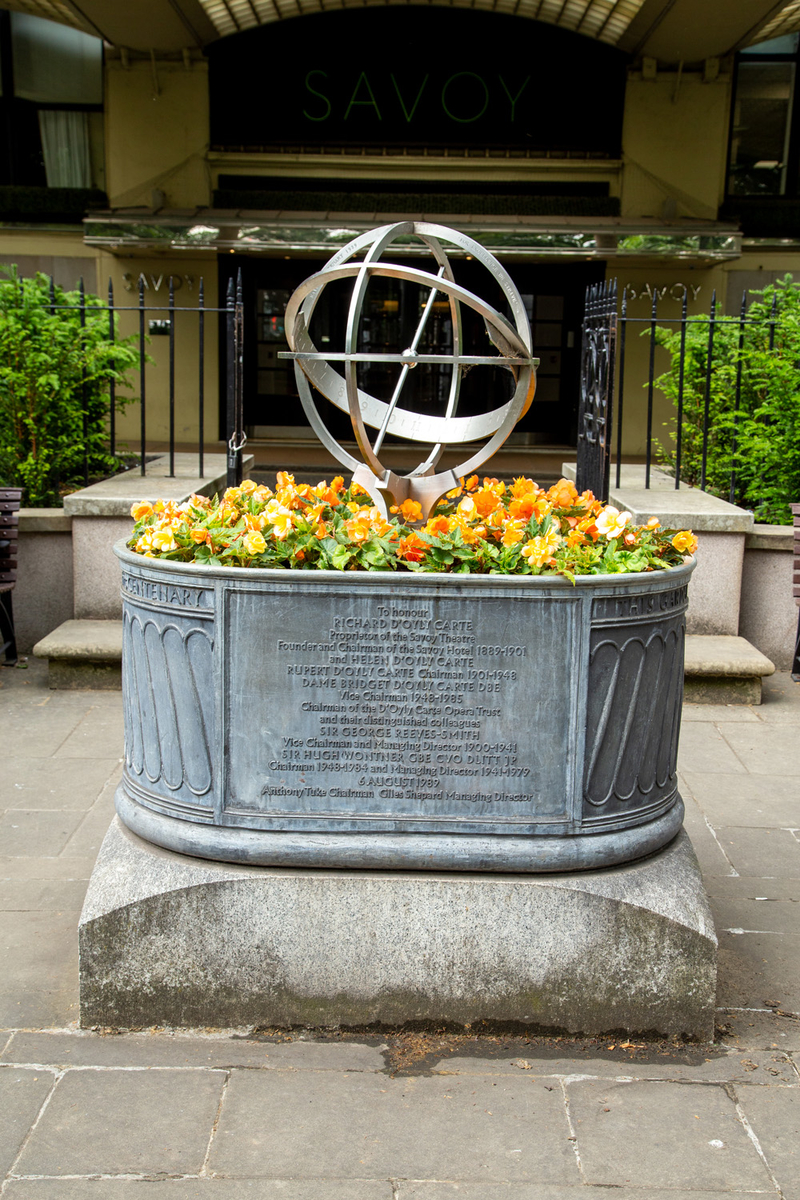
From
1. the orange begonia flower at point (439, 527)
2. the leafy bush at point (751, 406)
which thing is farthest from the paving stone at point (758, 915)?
the leafy bush at point (751, 406)

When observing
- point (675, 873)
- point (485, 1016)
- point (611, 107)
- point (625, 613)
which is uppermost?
point (611, 107)

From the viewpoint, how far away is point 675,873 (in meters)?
3.75

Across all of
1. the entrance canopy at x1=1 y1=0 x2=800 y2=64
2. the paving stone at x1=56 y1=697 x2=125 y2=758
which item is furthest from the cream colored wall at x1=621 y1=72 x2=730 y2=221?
the paving stone at x1=56 y1=697 x2=125 y2=758

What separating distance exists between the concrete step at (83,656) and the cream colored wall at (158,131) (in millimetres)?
11075

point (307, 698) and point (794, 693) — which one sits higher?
point (307, 698)

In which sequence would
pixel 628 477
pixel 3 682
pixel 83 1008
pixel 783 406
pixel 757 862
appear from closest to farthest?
1. pixel 83 1008
2. pixel 757 862
3. pixel 3 682
4. pixel 783 406
5. pixel 628 477

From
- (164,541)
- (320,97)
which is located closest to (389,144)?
(320,97)

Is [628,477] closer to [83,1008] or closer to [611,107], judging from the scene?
[83,1008]

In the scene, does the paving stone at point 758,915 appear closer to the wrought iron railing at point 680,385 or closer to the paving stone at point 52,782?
the paving stone at point 52,782

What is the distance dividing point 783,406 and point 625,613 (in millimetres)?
4814

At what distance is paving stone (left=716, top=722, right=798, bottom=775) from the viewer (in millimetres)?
6051

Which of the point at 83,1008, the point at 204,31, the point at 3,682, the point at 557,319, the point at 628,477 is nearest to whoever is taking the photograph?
the point at 83,1008

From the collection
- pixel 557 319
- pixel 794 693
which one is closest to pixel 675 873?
pixel 794 693

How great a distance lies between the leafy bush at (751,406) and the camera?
7.82 meters
